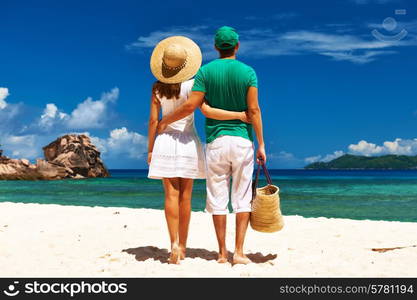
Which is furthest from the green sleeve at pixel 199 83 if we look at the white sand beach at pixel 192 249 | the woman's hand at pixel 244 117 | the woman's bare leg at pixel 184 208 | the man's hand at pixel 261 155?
the white sand beach at pixel 192 249

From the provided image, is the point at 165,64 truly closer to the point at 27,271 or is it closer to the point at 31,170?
the point at 27,271

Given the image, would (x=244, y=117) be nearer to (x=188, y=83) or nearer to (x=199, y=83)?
(x=199, y=83)

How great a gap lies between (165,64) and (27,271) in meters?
2.76

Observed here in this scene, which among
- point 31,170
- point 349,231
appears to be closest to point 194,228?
point 349,231

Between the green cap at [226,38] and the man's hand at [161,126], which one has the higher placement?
the green cap at [226,38]

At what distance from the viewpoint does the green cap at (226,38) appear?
5355mm

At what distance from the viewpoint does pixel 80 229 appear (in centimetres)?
848

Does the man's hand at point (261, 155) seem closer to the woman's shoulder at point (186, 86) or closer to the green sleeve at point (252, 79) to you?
the green sleeve at point (252, 79)

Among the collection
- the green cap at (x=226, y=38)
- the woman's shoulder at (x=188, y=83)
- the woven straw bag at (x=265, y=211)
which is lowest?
the woven straw bag at (x=265, y=211)

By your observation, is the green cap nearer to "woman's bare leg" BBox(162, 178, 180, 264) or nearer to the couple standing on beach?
the couple standing on beach

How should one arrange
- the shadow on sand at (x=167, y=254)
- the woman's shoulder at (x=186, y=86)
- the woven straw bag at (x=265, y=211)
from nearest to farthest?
1. the woven straw bag at (x=265, y=211)
2. the woman's shoulder at (x=186, y=86)
3. the shadow on sand at (x=167, y=254)

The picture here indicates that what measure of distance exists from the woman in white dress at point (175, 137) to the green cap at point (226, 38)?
1.27 feet

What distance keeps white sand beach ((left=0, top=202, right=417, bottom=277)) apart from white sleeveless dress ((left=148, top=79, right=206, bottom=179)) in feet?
3.36

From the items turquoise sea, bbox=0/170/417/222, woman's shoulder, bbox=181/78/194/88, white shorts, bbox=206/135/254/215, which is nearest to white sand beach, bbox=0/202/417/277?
white shorts, bbox=206/135/254/215
